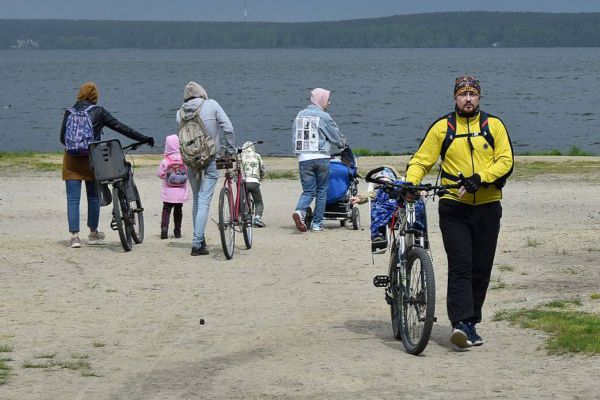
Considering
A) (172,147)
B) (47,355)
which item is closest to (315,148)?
(172,147)

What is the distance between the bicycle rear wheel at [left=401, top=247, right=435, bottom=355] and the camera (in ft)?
26.6

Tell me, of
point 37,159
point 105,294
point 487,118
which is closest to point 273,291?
point 105,294

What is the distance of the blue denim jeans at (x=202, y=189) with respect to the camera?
13391 millimetres

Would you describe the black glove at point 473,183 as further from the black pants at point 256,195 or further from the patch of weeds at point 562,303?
the black pants at point 256,195

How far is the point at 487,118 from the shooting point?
27.4 ft

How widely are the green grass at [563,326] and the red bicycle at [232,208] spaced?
402cm

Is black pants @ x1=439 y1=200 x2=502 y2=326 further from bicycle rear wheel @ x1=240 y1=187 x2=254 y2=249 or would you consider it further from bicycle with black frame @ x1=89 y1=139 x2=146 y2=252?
bicycle with black frame @ x1=89 y1=139 x2=146 y2=252

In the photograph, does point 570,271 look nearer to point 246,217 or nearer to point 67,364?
Answer: point 246,217

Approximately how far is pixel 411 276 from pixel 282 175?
16.5 m

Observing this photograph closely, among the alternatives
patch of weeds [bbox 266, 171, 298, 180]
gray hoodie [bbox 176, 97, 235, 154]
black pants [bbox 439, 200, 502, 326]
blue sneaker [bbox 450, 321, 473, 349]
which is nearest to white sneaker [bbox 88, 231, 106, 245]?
gray hoodie [bbox 176, 97, 235, 154]

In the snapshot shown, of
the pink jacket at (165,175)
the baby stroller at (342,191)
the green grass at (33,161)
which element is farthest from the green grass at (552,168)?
the pink jacket at (165,175)

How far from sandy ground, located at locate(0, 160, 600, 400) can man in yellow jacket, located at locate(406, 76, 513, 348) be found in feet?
1.15

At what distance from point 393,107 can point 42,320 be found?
244 feet

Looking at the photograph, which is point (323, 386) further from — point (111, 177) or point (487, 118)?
point (111, 177)
